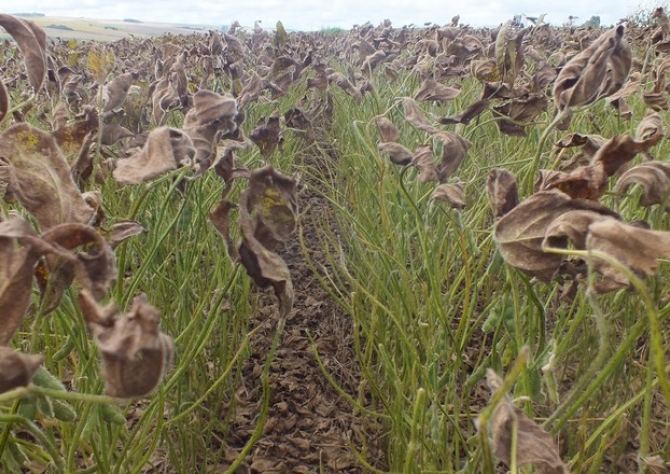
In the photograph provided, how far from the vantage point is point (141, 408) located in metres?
1.63

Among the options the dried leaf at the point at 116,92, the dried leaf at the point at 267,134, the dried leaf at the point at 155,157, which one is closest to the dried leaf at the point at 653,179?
the dried leaf at the point at 155,157

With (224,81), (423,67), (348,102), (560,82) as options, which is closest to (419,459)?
(560,82)

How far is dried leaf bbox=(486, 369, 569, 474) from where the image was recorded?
0.47m

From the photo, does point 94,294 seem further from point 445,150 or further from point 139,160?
point 445,150

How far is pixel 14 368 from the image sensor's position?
37cm

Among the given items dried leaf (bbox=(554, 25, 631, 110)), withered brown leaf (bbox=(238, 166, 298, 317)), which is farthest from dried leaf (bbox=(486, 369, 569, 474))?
dried leaf (bbox=(554, 25, 631, 110))

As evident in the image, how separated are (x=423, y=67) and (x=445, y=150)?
1.26 m

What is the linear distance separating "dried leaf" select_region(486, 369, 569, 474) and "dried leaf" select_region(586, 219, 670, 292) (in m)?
0.13

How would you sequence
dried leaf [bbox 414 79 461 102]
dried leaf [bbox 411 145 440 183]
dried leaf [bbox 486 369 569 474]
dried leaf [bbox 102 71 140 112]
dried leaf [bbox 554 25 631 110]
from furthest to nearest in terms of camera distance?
1. dried leaf [bbox 414 79 461 102]
2. dried leaf [bbox 102 71 140 112]
3. dried leaf [bbox 411 145 440 183]
4. dried leaf [bbox 554 25 631 110]
5. dried leaf [bbox 486 369 569 474]

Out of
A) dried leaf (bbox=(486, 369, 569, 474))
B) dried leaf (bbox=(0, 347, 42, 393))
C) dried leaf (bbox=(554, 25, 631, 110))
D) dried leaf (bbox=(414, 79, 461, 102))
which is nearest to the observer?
dried leaf (bbox=(0, 347, 42, 393))

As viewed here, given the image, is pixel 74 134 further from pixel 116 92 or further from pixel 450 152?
pixel 450 152

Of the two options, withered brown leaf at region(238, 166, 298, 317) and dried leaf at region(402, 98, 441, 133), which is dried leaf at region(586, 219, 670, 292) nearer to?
withered brown leaf at region(238, 166, 298, 317)

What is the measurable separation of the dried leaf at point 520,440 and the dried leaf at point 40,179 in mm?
360

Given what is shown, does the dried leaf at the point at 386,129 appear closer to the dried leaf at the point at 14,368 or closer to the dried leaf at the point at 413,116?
the dried leaf at the point at 413,116
